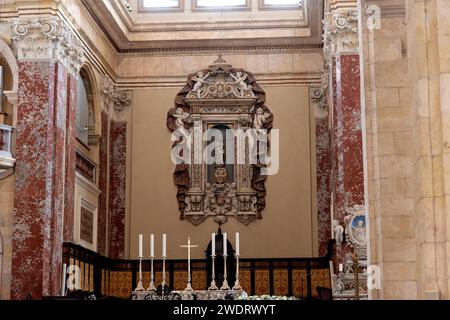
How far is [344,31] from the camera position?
20.1 meters

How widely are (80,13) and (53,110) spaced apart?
3.50 metres

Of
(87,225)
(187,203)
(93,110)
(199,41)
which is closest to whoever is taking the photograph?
(87,225)

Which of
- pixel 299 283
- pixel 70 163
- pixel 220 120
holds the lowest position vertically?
pixel 299 283

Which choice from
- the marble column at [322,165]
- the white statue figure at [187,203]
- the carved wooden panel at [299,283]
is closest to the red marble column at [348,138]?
the carved wooden panel at [299,283]

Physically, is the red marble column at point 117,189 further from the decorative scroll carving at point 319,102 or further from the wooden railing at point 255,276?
the decorative scroll carving at point 319,102

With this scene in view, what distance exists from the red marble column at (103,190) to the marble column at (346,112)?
23.7ft

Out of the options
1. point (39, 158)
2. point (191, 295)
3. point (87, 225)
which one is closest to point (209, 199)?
point (87, 225)

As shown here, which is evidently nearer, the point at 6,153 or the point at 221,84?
the point at 6,153

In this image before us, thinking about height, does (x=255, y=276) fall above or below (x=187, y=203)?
below

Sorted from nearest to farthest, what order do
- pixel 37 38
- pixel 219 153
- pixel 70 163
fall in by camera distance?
pixel 37 38, pixel 70 163, pixel 219 153

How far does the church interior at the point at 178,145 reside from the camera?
64.4 feet

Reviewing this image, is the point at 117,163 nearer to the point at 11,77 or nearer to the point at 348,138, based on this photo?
the point at 11,77

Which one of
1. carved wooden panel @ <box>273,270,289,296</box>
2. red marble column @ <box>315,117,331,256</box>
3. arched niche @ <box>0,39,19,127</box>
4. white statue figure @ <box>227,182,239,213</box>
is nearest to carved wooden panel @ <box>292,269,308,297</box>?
carved wooden panel @ <box>273,270,289,296</box>

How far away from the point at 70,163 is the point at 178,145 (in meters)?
5.51
